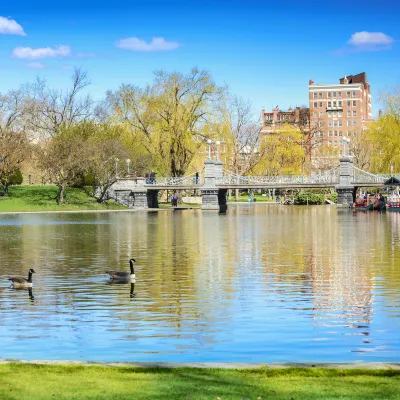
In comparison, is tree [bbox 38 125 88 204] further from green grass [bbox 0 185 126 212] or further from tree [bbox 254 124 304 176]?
tree [bbox 254 124 304 176]

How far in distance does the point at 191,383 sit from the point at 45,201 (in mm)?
79849

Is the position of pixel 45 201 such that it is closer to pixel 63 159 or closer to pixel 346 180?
pixel 63 159

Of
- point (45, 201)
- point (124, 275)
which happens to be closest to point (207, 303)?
point (124, 275)

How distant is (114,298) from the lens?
19047mm

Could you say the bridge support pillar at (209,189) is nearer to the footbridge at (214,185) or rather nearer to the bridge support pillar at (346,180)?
the footbridge at (214,185)

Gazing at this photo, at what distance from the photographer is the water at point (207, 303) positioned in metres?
12.8

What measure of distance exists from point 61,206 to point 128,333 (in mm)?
71162

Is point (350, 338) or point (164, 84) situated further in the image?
point (164, 84)

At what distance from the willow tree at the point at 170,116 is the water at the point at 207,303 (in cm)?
6149

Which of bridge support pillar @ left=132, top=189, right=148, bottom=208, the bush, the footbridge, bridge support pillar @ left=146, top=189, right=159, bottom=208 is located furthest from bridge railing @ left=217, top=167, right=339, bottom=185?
the bush

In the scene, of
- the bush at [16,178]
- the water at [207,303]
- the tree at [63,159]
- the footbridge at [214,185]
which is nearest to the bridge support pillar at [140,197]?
the footbridge at [214,185]

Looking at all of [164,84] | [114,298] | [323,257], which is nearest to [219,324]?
[114,298]

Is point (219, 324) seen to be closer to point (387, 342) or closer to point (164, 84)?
point (387, 342)

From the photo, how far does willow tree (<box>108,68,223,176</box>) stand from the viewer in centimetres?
9762
